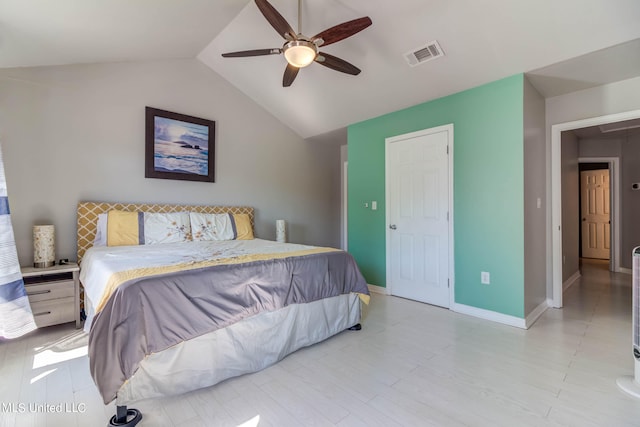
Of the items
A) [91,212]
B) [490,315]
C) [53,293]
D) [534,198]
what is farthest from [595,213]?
[53,293]

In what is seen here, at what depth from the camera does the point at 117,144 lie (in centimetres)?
342

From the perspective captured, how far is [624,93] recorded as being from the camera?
3012mm

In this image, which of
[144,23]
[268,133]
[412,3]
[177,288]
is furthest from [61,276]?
[412,3]

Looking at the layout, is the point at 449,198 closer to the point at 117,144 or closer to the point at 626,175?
the point at 117,144

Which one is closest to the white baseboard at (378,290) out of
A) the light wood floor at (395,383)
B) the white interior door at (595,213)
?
the light wood floor at (395,383)

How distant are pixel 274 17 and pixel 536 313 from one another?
148 inches

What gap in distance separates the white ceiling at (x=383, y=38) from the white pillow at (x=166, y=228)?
1747 millimetres

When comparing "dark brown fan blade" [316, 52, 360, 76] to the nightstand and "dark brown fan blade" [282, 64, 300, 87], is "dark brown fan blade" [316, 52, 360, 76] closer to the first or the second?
"dark brown fan blade" [282, 64, 300, 87]

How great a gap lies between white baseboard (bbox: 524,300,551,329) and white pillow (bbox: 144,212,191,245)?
3.69 metres

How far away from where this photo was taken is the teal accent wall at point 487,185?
115 inches

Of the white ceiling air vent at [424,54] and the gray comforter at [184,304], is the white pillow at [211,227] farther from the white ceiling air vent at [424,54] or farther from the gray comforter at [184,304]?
the white ceiling air vent at [424,54]

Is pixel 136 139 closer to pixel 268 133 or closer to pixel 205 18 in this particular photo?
pixel 205 18

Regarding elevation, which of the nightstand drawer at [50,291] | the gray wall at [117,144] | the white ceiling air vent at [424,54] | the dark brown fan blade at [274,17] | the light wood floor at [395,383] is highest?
the white ceiling air vent at [424,54]

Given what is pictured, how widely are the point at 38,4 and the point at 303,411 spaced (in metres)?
3.05
